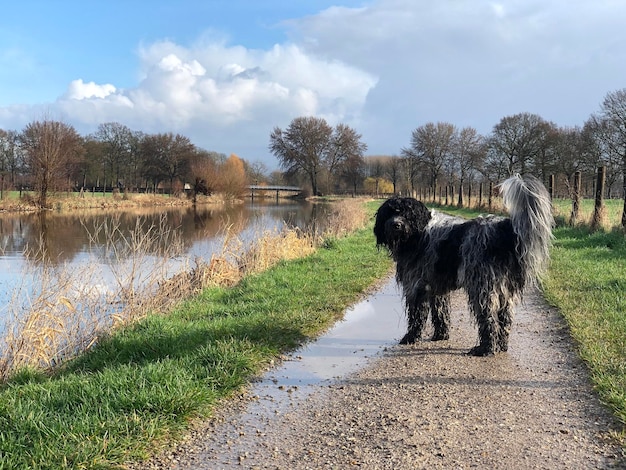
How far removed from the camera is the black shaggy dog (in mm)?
5121

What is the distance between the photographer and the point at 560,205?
19.1 meters

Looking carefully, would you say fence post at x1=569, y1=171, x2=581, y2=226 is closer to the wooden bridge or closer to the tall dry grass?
the tall dry grass

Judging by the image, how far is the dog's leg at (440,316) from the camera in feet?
19.2

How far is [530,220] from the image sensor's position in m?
5.04

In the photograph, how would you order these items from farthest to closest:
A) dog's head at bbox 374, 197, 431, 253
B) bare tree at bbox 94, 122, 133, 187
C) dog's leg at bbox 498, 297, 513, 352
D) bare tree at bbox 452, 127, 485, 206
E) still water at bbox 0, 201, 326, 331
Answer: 1. bare tree at bbox 94, 122, 133, 187
2. bare tree at bbox 452, 127, 485, 206
3. still water at bbox 0, 201, 326, 331
4. dog's head at bbox 374, 197, 431, 253
5. dog's leg at bbox 498, 297, 513, 352

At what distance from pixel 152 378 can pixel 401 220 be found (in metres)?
3.09

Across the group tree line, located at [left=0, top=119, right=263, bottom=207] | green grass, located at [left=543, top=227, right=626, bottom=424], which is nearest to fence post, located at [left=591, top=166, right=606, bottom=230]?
green grass, located at [left=543, top=227, right=626, bottom=424]

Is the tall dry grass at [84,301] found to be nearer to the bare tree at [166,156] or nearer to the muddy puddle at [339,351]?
the muddy puddle at [339,351]

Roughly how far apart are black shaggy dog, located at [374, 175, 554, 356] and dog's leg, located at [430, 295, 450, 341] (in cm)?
1

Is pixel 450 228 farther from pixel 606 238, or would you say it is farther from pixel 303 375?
pixel 606 238

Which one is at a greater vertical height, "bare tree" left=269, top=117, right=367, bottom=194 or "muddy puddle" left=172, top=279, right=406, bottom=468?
"bare tree" left=269, top=117, right=367, bottom=194

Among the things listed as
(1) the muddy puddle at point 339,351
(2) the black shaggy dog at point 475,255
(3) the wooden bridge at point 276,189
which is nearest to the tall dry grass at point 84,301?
(1) the muddy puddle at point 339,351

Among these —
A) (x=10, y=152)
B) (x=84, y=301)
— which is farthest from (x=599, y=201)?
(x=10, y=152)

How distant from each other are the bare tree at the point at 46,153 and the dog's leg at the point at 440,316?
39.8m
